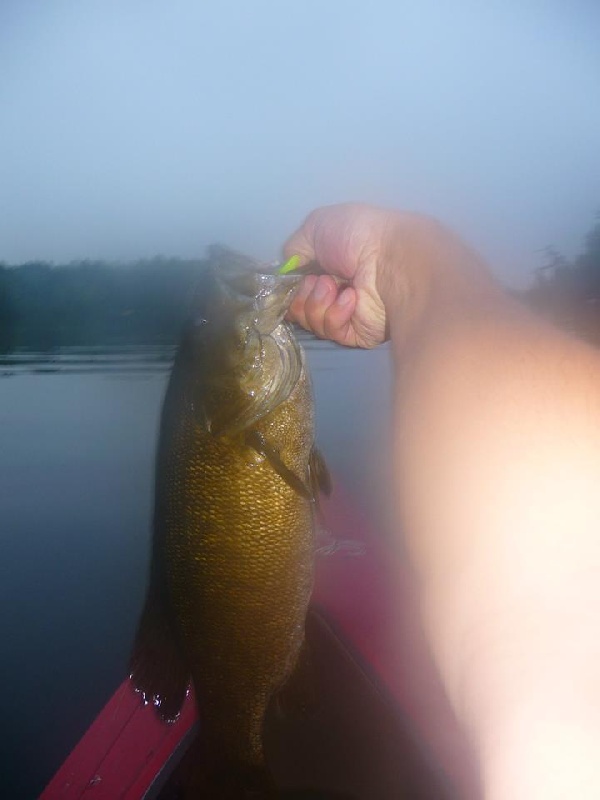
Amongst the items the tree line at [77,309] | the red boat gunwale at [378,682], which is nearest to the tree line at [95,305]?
the tree line at [77,309]

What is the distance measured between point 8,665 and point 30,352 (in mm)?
16122

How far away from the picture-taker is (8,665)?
4.49 metres

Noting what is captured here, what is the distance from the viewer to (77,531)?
6.10 m

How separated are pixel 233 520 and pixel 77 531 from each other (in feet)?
16.2

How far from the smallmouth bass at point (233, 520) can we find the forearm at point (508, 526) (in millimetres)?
403

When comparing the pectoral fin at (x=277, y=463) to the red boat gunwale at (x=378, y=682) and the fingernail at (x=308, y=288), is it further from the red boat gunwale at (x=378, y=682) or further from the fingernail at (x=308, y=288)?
the red boat gunwale at (x=378, y=682)

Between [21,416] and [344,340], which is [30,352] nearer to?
[21,416]

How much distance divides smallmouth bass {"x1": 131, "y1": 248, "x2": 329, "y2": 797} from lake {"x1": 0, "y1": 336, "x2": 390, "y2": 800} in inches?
41.3

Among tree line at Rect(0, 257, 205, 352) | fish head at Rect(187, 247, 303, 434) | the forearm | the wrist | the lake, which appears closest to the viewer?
the forearm

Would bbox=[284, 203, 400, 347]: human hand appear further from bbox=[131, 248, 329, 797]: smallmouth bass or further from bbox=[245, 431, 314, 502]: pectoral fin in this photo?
bbox=[245, 431, 314, 502]: pectoral fin

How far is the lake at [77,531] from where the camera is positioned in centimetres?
409

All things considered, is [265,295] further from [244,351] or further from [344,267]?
[344,267]

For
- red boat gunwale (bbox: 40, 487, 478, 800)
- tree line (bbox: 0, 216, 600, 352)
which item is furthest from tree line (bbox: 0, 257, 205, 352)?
red boat gunwale (bbox: 40, 487, 478, 800)

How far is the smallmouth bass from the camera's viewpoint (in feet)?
5.85
